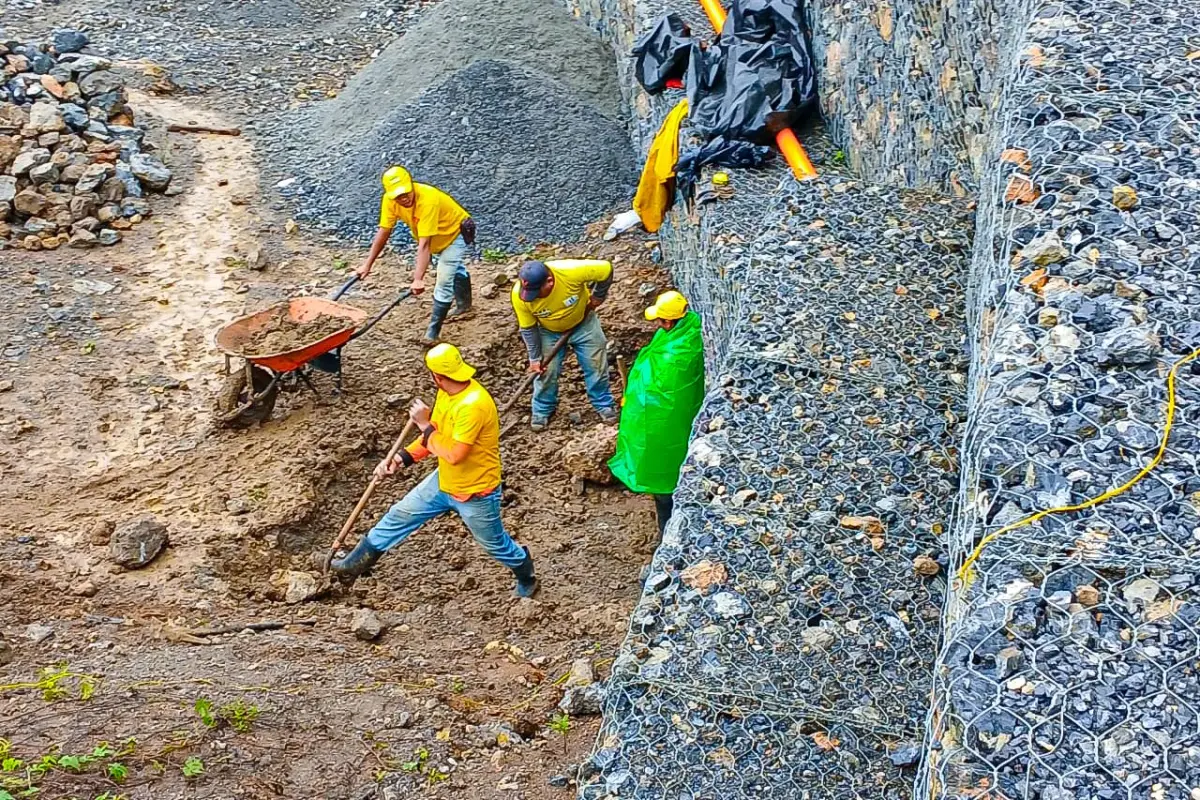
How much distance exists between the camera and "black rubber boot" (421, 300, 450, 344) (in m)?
8.90

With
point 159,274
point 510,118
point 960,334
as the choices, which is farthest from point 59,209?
point 960,334

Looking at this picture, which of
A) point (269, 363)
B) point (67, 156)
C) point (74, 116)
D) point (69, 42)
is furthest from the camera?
point (69, 42)

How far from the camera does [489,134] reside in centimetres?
1107

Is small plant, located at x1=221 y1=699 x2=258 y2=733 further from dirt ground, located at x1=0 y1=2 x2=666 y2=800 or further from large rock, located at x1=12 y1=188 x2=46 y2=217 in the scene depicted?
large rock, located at x1=12 y1=188 x2=46 y2=217

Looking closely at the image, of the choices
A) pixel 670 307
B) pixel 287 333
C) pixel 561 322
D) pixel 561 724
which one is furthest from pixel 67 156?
pixel 561 724

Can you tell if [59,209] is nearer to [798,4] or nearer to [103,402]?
[103,402]

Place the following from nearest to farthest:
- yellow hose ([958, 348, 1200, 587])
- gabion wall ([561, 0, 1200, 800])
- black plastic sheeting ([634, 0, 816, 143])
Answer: gabion wall ([561, 0, 1200, 800])
yellow hose ([958, 348, 1200, 587])
black plastic sheeting ([634, 0, 816, 143])

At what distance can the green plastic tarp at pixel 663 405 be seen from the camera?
6160mm

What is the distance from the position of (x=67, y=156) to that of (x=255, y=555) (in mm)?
6244

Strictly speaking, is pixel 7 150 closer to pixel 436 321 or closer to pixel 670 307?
pixel 436 321

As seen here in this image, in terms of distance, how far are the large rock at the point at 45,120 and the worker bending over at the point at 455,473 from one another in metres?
7.07

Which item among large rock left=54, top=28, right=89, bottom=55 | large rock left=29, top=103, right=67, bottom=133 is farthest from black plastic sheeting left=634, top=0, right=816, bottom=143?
large rock left=54, top=28, right=89, bottom=55

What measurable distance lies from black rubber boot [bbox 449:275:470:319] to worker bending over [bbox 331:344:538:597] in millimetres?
3018

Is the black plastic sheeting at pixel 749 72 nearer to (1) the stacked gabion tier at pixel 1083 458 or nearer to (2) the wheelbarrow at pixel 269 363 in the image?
(2) the wheelbarrow at pixel 269 363
